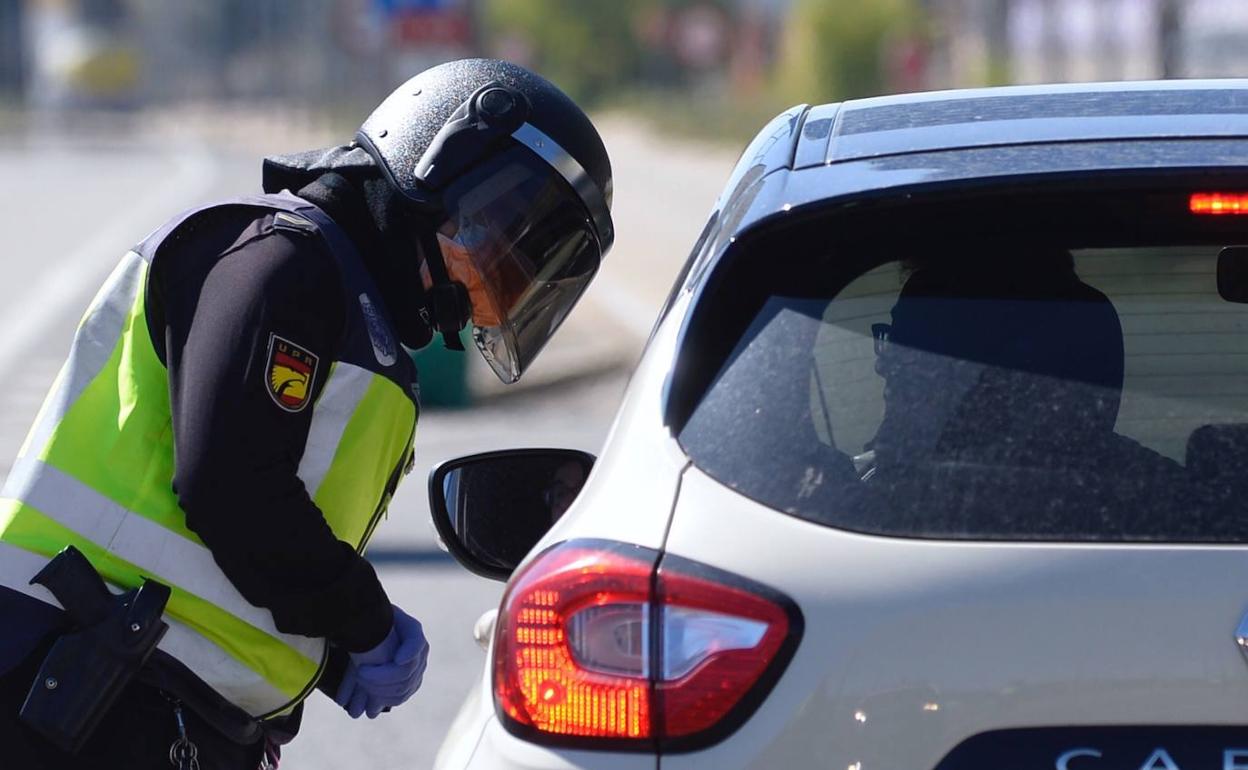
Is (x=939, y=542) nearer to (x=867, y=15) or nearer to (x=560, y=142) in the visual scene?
(x=560, y=142)

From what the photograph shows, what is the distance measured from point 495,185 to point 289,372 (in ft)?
1.72

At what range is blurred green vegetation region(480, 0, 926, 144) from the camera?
45.9 meters

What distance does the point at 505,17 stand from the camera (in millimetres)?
93625

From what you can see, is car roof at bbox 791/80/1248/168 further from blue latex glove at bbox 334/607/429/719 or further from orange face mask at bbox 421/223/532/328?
blue latex glove at bbox 334/607/429/719

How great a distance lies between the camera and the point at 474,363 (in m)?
11.8

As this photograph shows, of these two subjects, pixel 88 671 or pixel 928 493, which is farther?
pixel 88 671

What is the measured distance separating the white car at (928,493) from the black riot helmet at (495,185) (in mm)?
626

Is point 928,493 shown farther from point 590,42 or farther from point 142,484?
point 590,42

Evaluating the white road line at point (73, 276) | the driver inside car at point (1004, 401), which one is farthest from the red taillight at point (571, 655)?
the white road line at point (73, 276)

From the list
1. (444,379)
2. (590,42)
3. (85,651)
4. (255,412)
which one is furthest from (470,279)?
(590,42)

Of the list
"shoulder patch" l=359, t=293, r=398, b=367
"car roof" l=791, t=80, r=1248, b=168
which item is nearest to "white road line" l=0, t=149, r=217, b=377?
"shoulder patch" l=359, t=293, r=398, b=367

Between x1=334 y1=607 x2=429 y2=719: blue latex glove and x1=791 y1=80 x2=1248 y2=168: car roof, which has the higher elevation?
x1=791 y1=80 x2=1248 y2=168: car roof

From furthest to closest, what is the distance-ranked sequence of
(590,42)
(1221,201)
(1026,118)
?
(590,42) < (1026,118) < (1221,201)

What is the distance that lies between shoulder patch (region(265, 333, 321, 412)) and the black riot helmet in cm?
35
